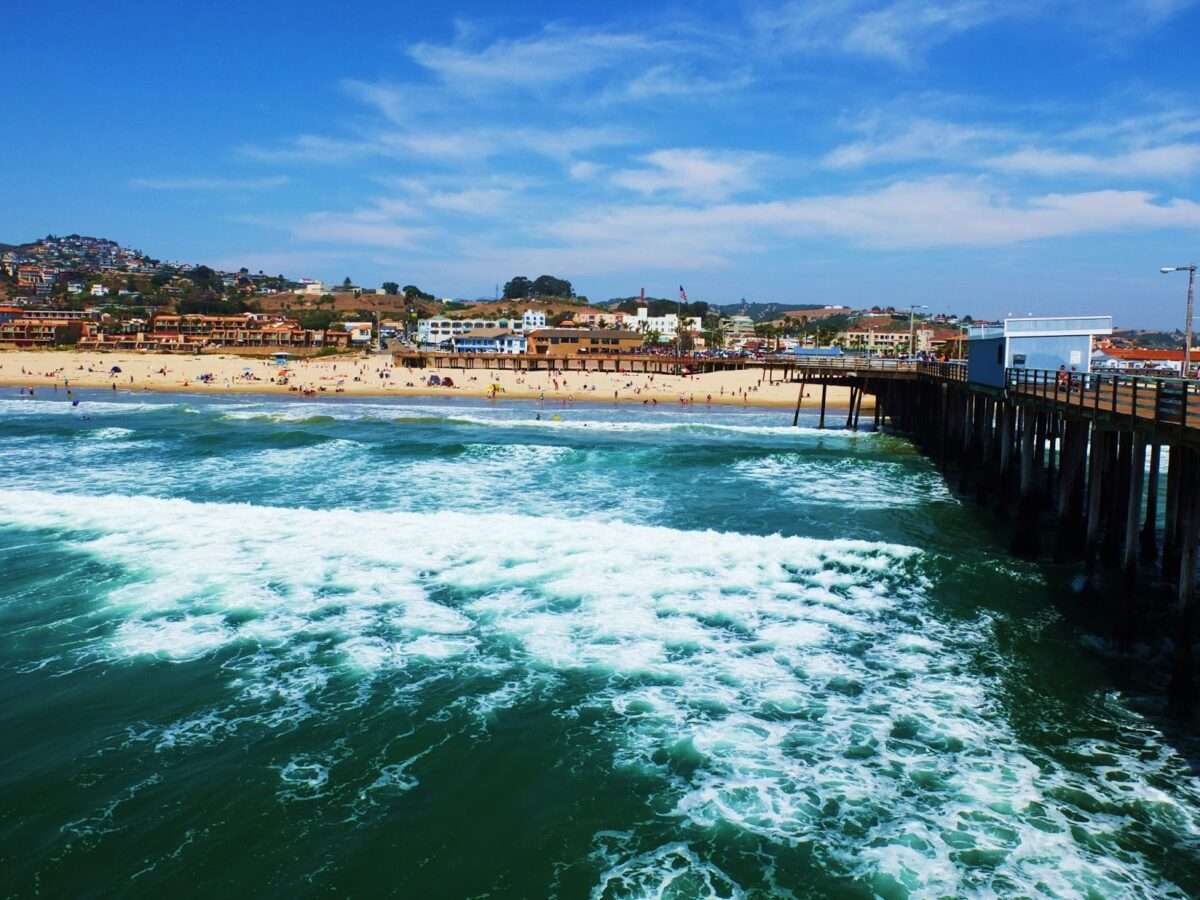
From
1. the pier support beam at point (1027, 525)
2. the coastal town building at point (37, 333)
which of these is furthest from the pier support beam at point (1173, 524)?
the coastal town building at point (37, 333)

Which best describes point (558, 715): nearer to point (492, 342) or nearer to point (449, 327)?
point (492, 342)

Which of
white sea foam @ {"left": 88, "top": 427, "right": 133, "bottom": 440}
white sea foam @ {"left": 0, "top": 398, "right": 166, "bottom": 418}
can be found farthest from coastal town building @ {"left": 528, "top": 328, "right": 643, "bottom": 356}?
white sea foam @ {"left": 88, "top": 427, "right": 133, "bottom": 440}

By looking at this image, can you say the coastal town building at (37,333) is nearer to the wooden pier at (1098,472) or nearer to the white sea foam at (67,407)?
the white sea foam at (67,407)

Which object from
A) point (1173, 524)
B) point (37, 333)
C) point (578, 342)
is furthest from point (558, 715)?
point (37, 333)

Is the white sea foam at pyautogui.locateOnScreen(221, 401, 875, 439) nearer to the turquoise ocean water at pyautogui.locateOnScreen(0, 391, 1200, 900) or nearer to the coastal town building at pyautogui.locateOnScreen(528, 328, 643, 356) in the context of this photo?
the turquoise ocean water at pyautogui.locateOnScreen(0, 391, 1200, 900)

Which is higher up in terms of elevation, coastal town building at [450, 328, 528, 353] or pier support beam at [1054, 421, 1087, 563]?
coastal town building at [450, 328, 528, 353]
